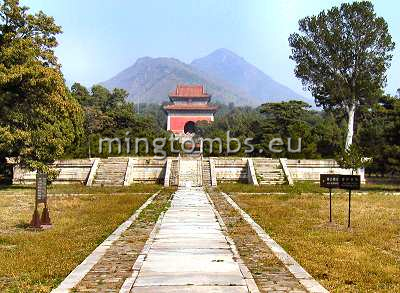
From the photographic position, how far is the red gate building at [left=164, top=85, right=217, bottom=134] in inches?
3844

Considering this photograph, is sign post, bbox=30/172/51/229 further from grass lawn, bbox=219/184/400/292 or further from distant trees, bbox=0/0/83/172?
distant trees, bbox=0/0/83/172

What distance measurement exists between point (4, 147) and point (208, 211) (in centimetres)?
1492

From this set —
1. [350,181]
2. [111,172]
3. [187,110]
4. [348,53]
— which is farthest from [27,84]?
[187,110]

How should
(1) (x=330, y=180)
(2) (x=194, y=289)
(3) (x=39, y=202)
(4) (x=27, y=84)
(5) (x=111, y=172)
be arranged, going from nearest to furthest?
(2) (x=194, y=289) < (3) (x=39, y=202) < (1) (x=330, y=180) < (4) (x=27, y=84) < (5) (x=111, y=172)

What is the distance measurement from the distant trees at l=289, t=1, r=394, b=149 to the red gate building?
57.8 metres

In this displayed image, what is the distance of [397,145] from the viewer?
3328cm

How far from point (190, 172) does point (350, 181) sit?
20185 millimetres

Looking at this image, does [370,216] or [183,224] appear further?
[370,216]

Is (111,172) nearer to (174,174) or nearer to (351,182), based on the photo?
(174,174)

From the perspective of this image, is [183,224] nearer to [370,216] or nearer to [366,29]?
[370,216]

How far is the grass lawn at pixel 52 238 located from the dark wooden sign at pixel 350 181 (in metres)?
6.57

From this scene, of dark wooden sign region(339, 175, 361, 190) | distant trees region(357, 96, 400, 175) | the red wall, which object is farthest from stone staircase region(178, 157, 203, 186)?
the red wall

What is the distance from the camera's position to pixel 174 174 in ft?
111

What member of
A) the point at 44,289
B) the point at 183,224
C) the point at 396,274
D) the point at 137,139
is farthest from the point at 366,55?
the point at 44,289
